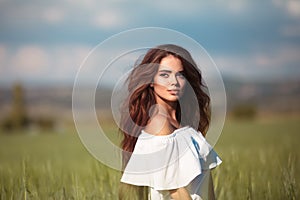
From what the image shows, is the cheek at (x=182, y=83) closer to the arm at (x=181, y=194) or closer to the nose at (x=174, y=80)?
the nose at (x=174, y=80)

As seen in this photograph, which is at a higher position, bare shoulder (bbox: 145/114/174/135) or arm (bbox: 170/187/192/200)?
bare shoulder (bbox: 145/114/174/135)

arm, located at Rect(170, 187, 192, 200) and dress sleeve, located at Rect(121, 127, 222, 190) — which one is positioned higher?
dress sleeve, located at Rect(121, 127, 222, 190)

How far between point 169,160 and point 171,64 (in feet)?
1.06

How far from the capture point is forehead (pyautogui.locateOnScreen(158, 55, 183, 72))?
6.56 feet

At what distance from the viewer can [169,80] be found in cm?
198

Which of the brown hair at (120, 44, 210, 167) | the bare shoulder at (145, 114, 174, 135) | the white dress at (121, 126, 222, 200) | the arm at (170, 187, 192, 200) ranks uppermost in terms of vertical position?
the brown hair at (120, 44, 210, 167)

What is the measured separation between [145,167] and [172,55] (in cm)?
39

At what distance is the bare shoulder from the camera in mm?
1969

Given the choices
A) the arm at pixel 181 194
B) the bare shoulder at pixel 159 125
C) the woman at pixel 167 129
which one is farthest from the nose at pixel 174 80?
the arm at pixel 181 194

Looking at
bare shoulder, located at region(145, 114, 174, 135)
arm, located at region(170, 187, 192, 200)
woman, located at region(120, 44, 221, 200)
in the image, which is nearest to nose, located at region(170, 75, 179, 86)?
woman, located at region(120, 44, 221, 200)

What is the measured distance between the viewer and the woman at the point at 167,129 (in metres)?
1.95

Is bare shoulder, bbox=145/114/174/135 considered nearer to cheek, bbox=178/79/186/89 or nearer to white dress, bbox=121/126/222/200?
white dress, bbox=121/126/222/200

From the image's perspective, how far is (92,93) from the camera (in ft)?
6.68

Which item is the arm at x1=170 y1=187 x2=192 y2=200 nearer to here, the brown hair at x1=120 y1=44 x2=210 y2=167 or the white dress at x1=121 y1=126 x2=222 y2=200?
the white dress at x1=121 y1=126 x2=222 y2=200
